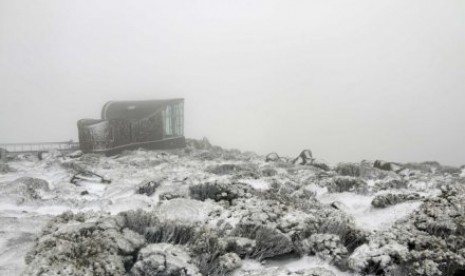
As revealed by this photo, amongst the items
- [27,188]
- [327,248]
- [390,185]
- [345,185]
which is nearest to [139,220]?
[327,248]

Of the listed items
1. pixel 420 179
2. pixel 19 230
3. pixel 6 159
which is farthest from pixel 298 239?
pixel 6 159

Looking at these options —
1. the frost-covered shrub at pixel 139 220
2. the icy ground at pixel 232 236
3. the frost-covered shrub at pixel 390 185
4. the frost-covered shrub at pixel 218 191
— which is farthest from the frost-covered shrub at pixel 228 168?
the frost-covered shrub at pixel 139 220

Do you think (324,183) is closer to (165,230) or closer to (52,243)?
(165,230)

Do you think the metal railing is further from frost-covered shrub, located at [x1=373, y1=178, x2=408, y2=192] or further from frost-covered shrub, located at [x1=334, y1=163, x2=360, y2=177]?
frost-covered shrub, located at [x1=373, y1=178, x2=408, y2=192]

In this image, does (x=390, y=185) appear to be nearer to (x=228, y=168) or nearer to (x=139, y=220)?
(x=228, y=168)

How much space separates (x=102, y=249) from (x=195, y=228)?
1225 mm

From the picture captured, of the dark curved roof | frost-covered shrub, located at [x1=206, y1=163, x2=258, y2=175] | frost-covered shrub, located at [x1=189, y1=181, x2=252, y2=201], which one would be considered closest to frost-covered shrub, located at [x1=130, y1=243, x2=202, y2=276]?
frost-covered shrub, located at [x1=189, y1=181, x2=252, y2=201]

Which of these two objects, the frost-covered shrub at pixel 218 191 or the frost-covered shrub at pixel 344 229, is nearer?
the frost-covered shrub at pixel 344 229

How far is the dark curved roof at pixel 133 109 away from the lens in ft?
69.7

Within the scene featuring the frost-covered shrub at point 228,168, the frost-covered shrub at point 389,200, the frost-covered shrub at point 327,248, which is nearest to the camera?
the frost-covered shrub at point 327,248

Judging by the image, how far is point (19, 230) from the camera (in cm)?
529

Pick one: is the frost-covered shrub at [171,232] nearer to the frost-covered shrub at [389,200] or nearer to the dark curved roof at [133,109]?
the frost-covered shrub at [389,200]

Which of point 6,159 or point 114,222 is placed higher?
point 114,222

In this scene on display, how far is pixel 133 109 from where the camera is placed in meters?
21.9
